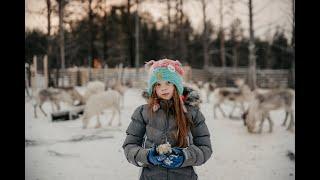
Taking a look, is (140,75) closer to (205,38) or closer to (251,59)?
(205,38)

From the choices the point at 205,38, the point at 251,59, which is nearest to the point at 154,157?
the point at 205,38

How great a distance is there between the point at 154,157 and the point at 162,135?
11 cm

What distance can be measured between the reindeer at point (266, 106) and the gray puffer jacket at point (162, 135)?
2.23m

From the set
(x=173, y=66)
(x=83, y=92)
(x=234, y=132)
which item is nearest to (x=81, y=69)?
(x=83, y=92)

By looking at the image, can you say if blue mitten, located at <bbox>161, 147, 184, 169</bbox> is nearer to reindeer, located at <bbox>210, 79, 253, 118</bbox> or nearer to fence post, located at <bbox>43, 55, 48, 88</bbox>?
fence post, located at <bbox>43, 55, 48, 88</bbox>

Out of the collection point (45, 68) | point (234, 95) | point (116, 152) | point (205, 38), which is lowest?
point (116, 152)

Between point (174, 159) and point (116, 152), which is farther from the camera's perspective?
point (116, 152)

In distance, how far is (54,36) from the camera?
3.39m

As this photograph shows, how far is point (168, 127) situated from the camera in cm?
164

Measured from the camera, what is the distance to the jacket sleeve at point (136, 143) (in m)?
1.57

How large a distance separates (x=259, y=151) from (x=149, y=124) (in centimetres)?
188

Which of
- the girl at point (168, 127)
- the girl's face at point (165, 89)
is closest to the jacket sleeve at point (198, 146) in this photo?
Result: the girl at point (168, 127)

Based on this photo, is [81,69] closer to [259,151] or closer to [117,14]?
[117,14]

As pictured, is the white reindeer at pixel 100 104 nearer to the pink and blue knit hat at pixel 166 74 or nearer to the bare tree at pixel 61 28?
the bare tree at pixel 61 28
